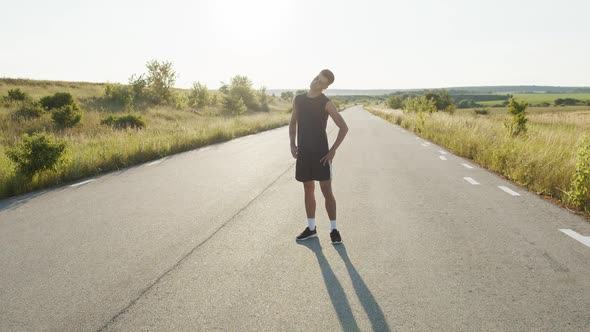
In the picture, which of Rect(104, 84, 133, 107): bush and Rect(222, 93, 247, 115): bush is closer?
Rect(104, 84, 133, 107): bush

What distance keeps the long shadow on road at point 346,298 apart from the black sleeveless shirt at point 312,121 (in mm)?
1213

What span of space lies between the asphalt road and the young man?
2.27 ft

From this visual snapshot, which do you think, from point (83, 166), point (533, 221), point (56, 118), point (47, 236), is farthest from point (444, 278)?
point (56, 118)

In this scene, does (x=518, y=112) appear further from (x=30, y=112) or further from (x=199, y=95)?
(x=199, y=95)

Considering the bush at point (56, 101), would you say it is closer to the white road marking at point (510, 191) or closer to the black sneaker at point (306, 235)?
the black sneaker at point (306, 235)

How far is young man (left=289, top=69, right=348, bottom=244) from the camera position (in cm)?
431

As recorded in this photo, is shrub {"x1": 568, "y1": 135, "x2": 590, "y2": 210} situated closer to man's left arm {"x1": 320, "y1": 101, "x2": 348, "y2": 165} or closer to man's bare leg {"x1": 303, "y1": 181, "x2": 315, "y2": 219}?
man's left arm {"x1": 320, "y1": 101, "x2": 348, "y2": 165}

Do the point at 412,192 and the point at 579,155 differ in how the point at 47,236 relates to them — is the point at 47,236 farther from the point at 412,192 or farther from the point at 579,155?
the point at 579,155

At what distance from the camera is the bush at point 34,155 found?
25.6 ft

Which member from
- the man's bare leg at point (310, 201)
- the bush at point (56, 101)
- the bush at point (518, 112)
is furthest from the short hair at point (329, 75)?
the bush at point (56, 101)

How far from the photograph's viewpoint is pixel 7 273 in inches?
144

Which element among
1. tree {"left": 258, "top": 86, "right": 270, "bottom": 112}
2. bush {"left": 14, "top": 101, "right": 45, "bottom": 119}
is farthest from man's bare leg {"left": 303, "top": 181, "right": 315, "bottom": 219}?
tree {"left": 258, "top": 86, "right": 270, "bottom": 112}

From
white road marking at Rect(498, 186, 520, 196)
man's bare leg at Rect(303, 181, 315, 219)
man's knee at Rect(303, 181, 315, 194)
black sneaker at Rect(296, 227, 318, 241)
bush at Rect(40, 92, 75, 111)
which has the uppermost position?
bush at Rect(40, 92, 75, 111)

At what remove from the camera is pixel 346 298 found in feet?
10.3
